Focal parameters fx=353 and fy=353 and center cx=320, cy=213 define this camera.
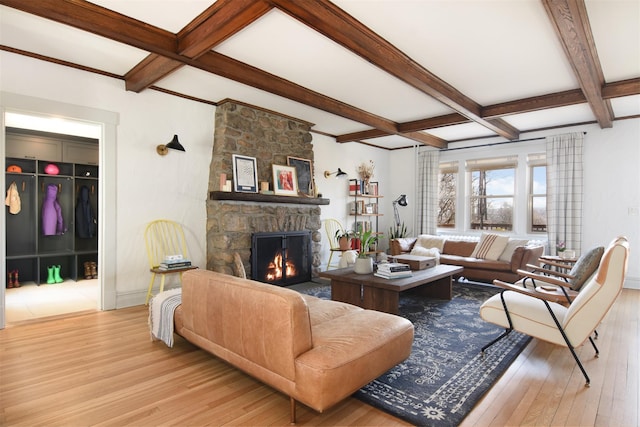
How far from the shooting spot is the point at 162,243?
4.31m

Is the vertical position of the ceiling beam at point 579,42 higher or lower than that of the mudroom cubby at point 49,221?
higher

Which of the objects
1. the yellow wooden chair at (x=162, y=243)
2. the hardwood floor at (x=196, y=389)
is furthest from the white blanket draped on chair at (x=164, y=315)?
the yellow wooden chair at (x=162, y=243)

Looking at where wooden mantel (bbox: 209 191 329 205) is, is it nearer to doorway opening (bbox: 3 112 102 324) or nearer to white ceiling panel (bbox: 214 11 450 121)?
white ceiling panel (bbox: 214 11 450 121)

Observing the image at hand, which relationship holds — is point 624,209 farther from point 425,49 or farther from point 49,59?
point 49,59

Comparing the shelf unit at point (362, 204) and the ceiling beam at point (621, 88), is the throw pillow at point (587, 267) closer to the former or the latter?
the ceiling beam at point (621, 88)

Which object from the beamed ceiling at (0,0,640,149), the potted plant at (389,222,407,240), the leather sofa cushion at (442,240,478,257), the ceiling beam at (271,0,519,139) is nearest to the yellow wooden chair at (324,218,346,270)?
the potted plant at (389,222,407,240)

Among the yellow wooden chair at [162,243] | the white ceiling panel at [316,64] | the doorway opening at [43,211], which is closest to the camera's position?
the white ceiling panel at [316,64]

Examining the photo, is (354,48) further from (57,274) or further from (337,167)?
(57,274)

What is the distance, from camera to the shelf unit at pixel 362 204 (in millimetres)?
6941

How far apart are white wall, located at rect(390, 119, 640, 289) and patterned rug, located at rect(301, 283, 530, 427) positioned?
130 inches

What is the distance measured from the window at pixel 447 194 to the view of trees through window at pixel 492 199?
367 mm

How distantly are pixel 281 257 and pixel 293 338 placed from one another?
11.5 feet

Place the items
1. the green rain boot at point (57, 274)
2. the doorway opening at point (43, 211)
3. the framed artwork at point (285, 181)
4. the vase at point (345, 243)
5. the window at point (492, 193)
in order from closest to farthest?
1. the doorway opening at point (43, 211)
2. the framed artwork at point (285, 181)
3. the green rain boot at point (57, 274)
4. the vase at point (345, 243)
5. the window at point (492, 193)

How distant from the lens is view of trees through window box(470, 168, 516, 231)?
21.8 feet
